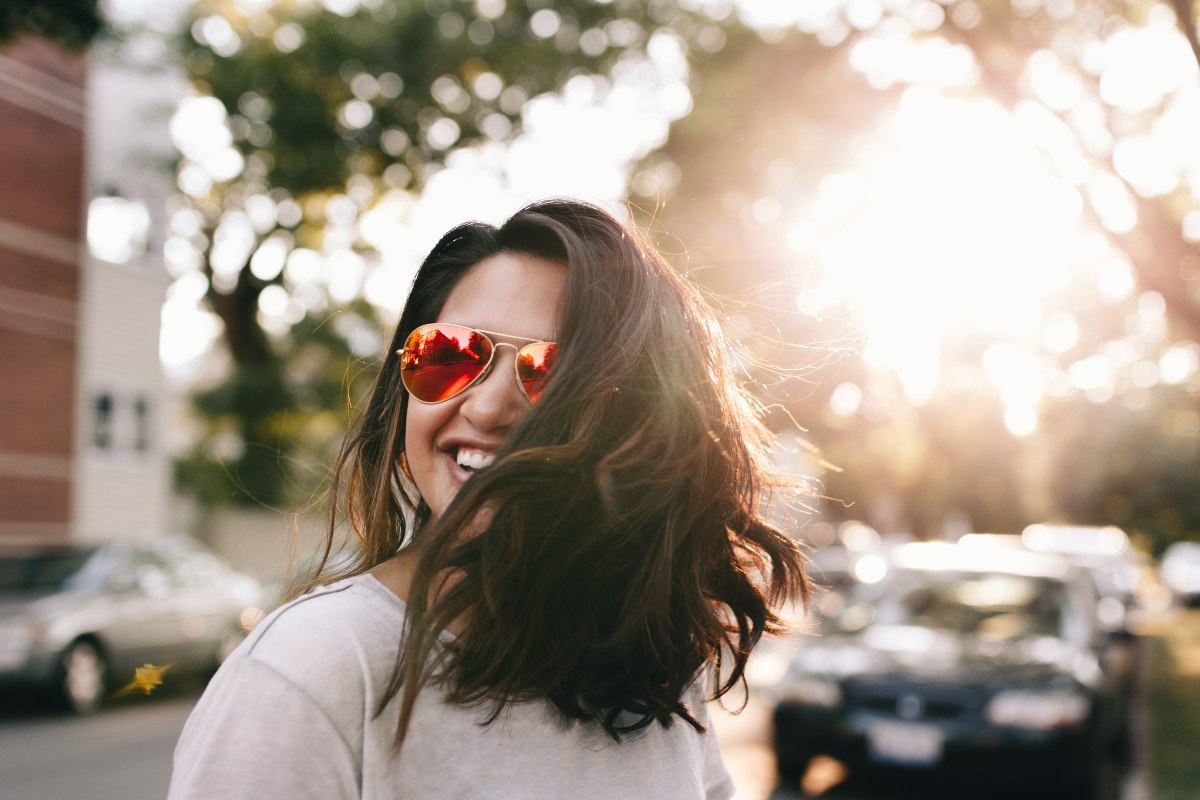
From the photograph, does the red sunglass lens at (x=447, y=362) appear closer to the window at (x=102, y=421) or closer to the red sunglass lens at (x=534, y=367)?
the red sunglass lens at (x=534, y=367)

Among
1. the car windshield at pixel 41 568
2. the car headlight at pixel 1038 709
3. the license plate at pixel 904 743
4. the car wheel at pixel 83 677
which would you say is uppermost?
the car headlight at pixel 1038 709

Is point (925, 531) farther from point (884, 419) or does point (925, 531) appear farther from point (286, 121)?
point (286, 121)

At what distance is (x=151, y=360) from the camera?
72.9 feet

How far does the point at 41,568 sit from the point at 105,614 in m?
0.92

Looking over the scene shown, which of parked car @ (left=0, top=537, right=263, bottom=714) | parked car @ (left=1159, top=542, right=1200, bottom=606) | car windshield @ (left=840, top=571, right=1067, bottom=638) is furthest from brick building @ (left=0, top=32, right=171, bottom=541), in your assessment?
parked car @ (left=1159, top=542, right=1200, bottom=606)

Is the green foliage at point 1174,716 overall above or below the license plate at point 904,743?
below

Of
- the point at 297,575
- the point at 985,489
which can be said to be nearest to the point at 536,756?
the point at 297,575

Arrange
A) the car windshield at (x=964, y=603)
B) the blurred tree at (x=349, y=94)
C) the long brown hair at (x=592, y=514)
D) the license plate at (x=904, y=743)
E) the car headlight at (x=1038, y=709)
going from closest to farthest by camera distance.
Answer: the long brown hair at (x=592, y=514)
the car headlight at (x=1038, y=709)
the license plate at (x=904, y=743)
the car windshield at (x=964, y=603)
the blurred tree at (x=349, y=94)

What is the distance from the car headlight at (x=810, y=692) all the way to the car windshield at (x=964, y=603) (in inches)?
34.0

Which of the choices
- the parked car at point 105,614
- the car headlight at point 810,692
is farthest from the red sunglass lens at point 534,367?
the parked car at point 105,614

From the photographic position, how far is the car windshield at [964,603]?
8.24 meters

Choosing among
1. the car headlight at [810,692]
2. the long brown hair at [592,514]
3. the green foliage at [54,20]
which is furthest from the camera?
the green foliage at [54,20]

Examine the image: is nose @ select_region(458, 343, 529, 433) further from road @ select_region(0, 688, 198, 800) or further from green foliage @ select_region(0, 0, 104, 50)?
green foliage @ select_region(0, 0, 104, 50)

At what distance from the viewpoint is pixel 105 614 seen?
1102 centimetres
